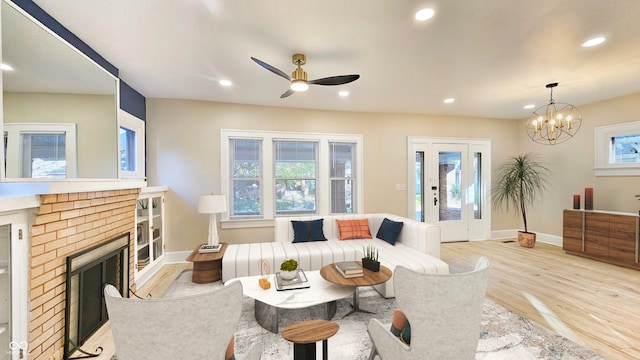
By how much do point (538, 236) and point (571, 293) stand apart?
306 centimetres

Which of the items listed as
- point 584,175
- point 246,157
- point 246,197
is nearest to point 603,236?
point 584,175

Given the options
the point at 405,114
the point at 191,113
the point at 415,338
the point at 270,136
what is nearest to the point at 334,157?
the point at 270,136

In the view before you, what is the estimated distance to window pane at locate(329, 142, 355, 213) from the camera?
5.07 meters

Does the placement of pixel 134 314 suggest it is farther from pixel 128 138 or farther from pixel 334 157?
pixel 334 157

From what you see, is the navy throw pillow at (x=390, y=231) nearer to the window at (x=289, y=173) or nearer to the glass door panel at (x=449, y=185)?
the window at (x=289, y=173)

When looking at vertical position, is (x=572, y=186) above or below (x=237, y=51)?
below

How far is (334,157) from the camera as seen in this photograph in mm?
5078

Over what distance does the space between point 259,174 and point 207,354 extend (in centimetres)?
377

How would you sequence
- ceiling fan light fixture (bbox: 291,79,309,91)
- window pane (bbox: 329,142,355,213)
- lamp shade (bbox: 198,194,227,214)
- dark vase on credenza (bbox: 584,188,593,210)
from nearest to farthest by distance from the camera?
ceiling fan light fixture (bbox: 291,79,309,91)
lamp shade (bbox: 198,194,227,214)
dark vase on credenza (bbox: 584,188,593,210)
window pane (bbox: 329,142,355,213)

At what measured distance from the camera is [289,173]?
484 cm

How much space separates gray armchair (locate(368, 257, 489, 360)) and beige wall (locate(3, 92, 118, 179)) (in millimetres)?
2563

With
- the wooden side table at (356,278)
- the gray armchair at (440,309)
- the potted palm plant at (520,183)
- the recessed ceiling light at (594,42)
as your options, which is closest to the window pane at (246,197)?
the wooden side table at (356,278)

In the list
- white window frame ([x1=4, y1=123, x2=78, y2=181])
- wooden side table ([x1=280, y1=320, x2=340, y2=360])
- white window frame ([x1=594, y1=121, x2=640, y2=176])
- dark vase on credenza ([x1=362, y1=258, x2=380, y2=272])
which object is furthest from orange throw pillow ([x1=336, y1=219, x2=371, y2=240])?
white window frame ([x1=594, y1=121, x2=640, y2=176])

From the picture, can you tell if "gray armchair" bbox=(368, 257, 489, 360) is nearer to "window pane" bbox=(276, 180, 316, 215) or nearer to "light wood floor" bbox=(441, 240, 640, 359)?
"light wood floor" bbox=(441, 240, 640, 359)
